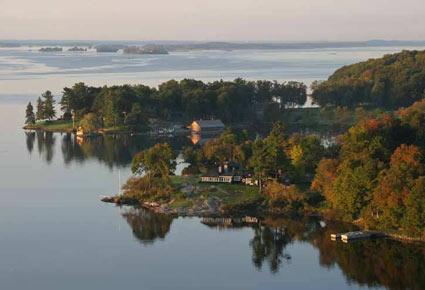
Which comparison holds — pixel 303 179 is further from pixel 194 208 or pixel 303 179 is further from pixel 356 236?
pixel 356 236

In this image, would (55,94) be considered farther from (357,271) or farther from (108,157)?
(357,271)

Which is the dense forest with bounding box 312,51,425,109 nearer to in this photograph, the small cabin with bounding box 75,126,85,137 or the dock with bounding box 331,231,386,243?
the small cabin with bounding box 75,126,85,137

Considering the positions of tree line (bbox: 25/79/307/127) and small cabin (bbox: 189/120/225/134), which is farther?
tree line (bbox: 25/79/307/127)

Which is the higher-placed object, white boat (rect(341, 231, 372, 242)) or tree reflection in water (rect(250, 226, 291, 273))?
white boat (rect(341, 231, 372, 242))

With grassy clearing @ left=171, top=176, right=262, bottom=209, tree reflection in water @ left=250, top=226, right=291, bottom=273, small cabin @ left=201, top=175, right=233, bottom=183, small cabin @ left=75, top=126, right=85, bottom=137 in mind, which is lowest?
small cabin @ left=75, top=126, right=85, bottom=137

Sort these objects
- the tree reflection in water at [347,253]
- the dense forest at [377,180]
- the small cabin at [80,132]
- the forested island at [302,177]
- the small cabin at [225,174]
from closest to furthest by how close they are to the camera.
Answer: the tree reflection in water at [347,253] → the dense forest at [377,180] → the forested island at [302,177] → the small cabin at [225,174] → the small cabin at [80,132]

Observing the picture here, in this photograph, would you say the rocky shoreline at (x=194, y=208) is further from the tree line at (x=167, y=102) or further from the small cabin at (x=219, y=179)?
the tree line at (x=167, y=102)

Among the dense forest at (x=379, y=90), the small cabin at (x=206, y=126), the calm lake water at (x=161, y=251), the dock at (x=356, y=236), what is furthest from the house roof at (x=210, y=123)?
the dock at (x=356, y=236)

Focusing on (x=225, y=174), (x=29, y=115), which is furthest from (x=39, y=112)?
(x=225, y=174)

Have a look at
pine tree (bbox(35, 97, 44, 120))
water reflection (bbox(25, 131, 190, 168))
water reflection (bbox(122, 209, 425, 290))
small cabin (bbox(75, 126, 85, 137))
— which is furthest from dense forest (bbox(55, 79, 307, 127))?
water reflection (bbox(122, 209, 425, 290))
